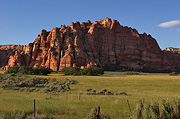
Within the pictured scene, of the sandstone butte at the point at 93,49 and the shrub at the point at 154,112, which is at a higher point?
the sandstone butte at the point at 93,49

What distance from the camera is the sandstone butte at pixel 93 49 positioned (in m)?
144

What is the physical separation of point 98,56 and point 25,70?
7038cm

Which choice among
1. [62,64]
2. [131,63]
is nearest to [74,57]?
[62,64]

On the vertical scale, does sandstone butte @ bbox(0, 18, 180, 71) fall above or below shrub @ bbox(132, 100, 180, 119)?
above

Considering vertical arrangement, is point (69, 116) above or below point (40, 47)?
below

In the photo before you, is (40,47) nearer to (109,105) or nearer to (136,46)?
(136,46)

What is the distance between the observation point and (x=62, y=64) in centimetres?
13888

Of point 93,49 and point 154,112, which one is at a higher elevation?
point 93,49

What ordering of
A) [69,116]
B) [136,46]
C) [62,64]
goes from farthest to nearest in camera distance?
1. [136,46]
2. [62,64]
3. [69,116]

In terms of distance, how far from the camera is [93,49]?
15462 cm

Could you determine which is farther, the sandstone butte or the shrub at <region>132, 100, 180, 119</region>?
the sandstone butte

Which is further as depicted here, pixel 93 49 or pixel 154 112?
pixel 93 49

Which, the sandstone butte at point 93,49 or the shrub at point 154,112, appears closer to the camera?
the shrub at point 154,112

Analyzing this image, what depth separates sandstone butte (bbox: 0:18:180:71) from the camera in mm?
144200
